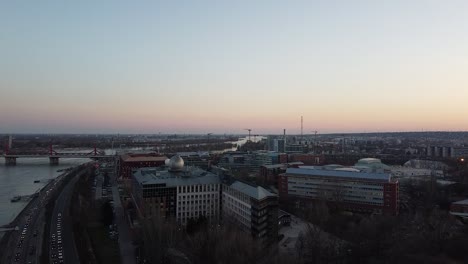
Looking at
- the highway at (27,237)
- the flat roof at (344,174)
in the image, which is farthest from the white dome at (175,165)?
the flat roof at (344,174)

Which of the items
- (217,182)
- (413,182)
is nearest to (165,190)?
(217,182)

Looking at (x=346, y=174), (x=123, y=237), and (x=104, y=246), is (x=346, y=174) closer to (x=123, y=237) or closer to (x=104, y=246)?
(x=123, y=237)

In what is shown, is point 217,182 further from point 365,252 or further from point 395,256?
point 395,256

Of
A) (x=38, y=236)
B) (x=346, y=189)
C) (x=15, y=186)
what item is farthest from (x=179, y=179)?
(x=15, y=186)

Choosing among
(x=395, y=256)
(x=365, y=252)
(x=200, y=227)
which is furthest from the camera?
(x=200, y=227)

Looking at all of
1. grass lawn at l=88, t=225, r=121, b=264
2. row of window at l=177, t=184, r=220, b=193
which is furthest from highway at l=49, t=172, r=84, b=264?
row of window at l=177, t=184, r=220, b=193

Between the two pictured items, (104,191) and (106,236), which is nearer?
(106,236)
